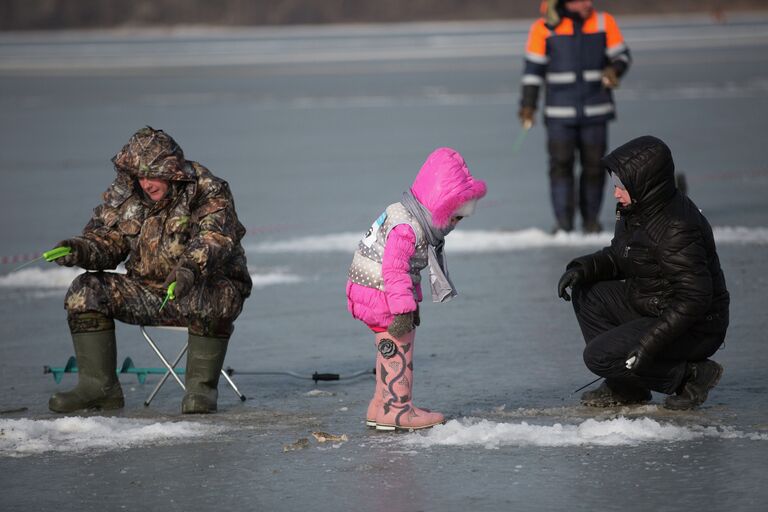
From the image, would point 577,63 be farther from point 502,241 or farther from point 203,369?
point 203,369

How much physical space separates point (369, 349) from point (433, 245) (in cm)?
190

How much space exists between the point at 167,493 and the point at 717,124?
48.0ft

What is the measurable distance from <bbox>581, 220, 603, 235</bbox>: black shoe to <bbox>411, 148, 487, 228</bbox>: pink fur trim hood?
519cm

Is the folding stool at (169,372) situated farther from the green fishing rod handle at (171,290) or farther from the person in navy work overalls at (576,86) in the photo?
the person in navy work overalls at (576,86)

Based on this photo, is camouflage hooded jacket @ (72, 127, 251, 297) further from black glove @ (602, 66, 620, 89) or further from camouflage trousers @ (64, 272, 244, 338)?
black glove @ (602, 66, 620, 89)

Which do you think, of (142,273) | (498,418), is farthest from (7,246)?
(498,418)

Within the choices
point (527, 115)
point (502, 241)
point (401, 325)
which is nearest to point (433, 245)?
point (401, 325)

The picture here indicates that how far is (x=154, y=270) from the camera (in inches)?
241

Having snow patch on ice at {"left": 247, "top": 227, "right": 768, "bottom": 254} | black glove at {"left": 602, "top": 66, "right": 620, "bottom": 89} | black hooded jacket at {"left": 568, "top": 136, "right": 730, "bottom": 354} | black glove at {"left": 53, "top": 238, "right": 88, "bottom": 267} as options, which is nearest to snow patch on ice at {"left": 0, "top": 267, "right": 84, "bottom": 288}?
snow patch on ice at {"left": 247, "top": 227, "right": 768, "bottom": 254}

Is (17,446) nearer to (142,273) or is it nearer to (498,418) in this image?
(142,273)

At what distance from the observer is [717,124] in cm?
1825

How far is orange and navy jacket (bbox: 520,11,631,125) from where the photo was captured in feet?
34.3

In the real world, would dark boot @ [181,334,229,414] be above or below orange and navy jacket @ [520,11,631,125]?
below

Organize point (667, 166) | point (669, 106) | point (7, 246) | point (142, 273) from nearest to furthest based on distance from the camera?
1. point (667, 166)
2. point (142, 273)
3. point (7, 246)
4. point (669, 106)
